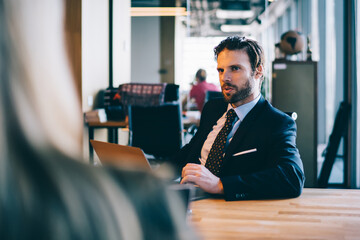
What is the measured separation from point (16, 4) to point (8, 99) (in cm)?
9

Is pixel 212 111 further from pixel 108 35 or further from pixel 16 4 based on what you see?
pixel 108 35

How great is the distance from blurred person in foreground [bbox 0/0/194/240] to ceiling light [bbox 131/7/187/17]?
9388mm

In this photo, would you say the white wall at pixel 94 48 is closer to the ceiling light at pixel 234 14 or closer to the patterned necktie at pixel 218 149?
the patterned necktie at pixel 218 149

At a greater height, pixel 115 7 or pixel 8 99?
pixel 115 7

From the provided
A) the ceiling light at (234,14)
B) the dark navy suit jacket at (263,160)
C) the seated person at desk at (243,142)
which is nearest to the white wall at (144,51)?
the ceiling light at (234,14)

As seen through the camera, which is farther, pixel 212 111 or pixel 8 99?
pixel 212 111

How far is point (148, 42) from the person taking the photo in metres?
9.73

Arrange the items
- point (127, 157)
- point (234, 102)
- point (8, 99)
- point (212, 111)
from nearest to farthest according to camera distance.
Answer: point (8, 99)
point (127, 157)
point (234, 102)
point (212, 111)

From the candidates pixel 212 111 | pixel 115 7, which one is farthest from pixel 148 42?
pixel 212 111

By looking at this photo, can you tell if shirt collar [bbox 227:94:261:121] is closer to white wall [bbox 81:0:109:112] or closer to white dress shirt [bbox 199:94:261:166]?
white dress shirt [bbox 199:94:261:166]

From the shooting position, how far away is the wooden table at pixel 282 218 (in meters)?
1.08

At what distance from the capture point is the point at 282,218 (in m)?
1.21

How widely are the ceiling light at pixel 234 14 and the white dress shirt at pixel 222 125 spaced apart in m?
12.5

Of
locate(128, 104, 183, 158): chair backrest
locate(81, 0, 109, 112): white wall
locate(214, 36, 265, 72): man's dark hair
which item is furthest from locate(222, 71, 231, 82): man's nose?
locate(81, 0, 109, 112): white wall
